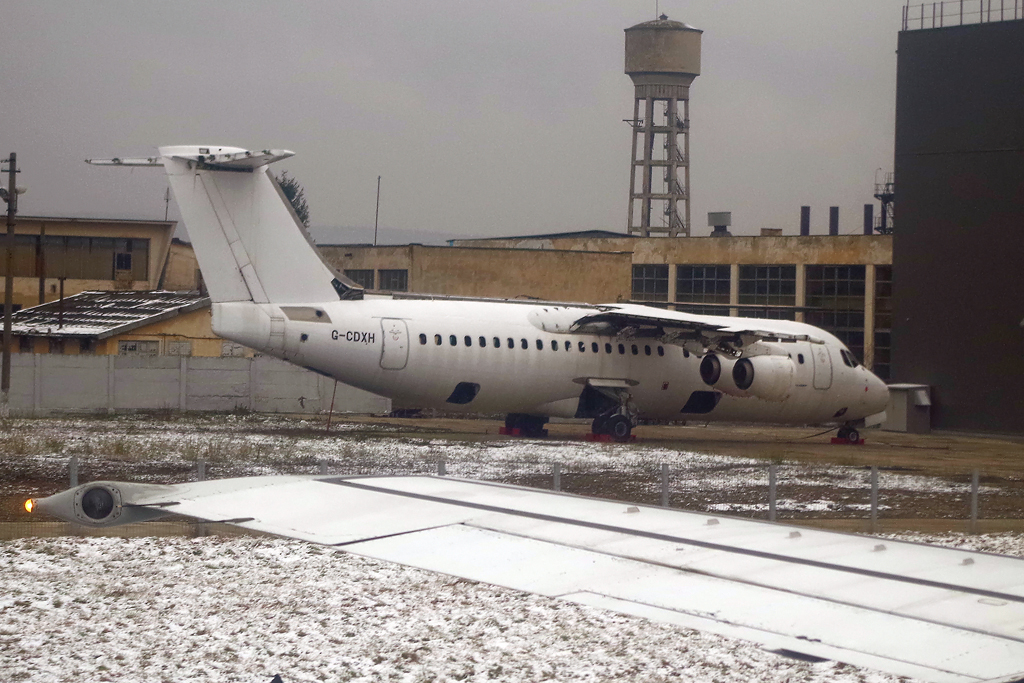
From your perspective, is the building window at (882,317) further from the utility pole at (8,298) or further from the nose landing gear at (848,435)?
the utility pole at (8,298)

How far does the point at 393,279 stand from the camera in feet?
160

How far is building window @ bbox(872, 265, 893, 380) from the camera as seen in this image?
51875 millimetres

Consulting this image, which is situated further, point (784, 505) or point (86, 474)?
point (86, 474)

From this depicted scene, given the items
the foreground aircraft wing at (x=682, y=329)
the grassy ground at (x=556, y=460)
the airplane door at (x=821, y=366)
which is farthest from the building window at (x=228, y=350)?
the airplane door at (x=821, y=366)

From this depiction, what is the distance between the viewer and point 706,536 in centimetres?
649

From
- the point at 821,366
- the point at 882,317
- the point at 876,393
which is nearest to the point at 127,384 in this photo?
the point at 821,366

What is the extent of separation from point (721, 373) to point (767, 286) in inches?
995

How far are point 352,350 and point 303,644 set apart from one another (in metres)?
15.7

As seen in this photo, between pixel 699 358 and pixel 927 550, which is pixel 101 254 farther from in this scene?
pixel 927 550

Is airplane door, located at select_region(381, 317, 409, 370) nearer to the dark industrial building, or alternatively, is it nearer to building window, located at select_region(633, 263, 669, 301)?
the dark industrial building

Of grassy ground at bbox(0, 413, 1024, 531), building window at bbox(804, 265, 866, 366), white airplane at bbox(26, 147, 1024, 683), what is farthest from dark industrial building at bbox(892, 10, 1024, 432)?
white airplane at bbox(26, 147, 1024, 683)

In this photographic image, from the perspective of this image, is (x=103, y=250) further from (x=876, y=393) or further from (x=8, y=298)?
(x=876, y=393)

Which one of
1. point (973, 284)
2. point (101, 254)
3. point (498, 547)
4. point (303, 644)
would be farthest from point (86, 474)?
point (101, 254)

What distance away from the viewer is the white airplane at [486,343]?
24531 millimetres
